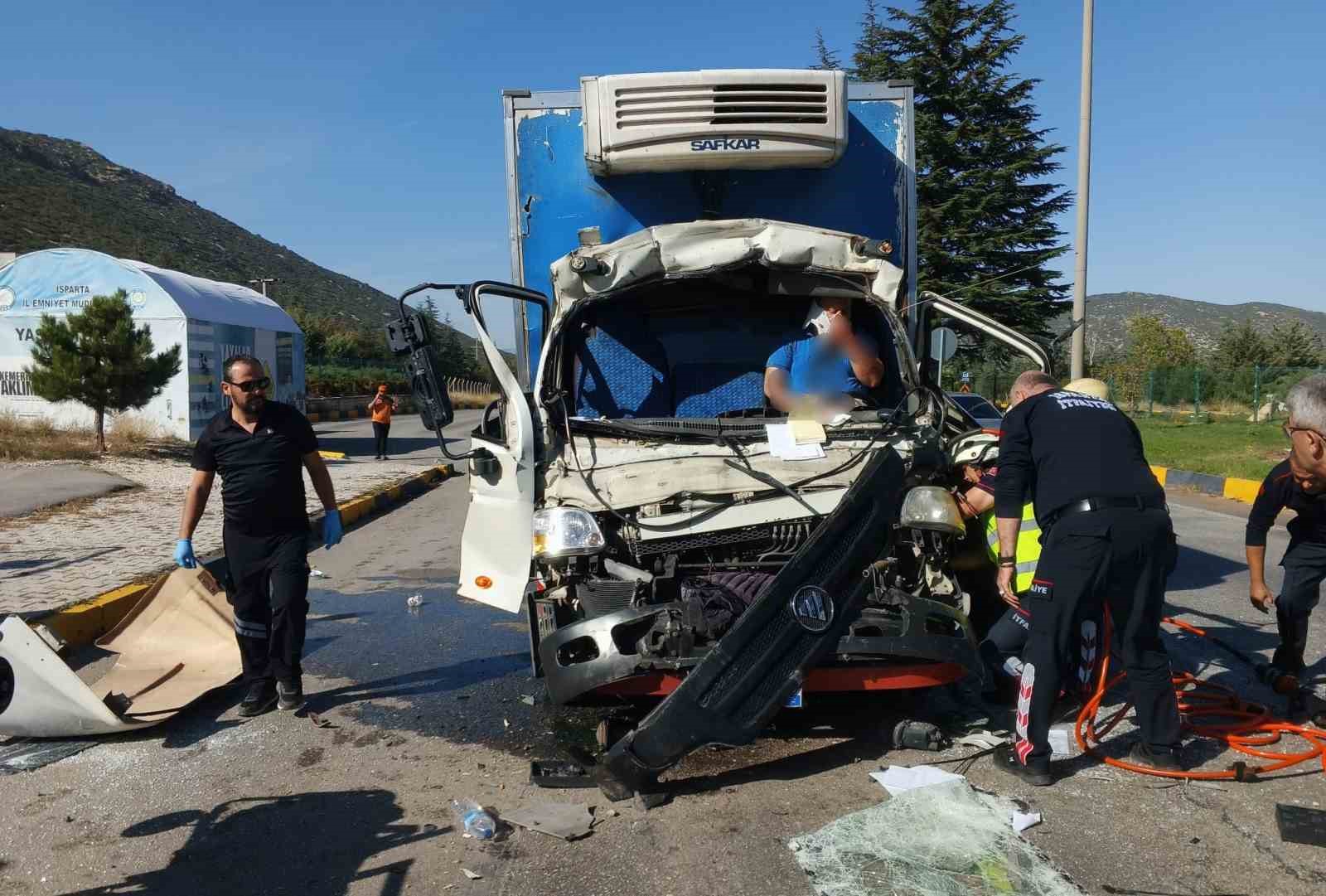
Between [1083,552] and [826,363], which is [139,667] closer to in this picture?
[826,363]

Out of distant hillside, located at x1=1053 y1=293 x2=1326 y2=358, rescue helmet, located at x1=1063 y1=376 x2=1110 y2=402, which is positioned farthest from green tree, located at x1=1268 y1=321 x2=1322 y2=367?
distant hillside, located at x1=1053 y1=293 x2=1326 y2=358

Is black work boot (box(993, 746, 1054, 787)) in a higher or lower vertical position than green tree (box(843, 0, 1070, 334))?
lower

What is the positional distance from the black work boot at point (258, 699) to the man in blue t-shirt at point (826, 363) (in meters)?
3.11

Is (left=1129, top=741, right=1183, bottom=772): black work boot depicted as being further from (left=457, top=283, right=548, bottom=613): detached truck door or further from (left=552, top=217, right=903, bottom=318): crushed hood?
(left=457, top=283, right=548, bottom=613): detached truck door

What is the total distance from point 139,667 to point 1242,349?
50.6m

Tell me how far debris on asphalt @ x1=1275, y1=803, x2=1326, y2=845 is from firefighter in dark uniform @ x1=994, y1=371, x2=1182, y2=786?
483mm

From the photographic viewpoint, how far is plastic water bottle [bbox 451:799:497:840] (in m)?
3.68

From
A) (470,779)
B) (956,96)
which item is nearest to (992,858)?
(470,779)

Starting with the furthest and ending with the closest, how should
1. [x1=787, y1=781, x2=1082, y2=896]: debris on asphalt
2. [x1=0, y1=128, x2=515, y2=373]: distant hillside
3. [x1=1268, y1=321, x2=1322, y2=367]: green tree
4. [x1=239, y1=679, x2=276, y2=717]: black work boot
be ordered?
[x1=0, y1=128, x2=515, y2=373]: distant hillside
[x1=1268, y1=321, x2=1322, y2=367]: green tree
[x1=239, y1=679, x2=276, y2=717]: black work boot
[x1=787, y1=781, x2=1082, y2=896]: debris on asphalt

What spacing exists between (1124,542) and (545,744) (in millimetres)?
2728

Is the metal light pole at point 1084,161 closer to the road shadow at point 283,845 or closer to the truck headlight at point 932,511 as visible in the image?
the truck headlight at point 932,511

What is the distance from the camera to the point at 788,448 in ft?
15.5

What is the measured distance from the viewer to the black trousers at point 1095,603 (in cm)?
392

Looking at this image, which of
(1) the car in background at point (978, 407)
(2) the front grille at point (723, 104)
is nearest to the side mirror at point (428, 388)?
(2) the front grille at point (723, 104)
